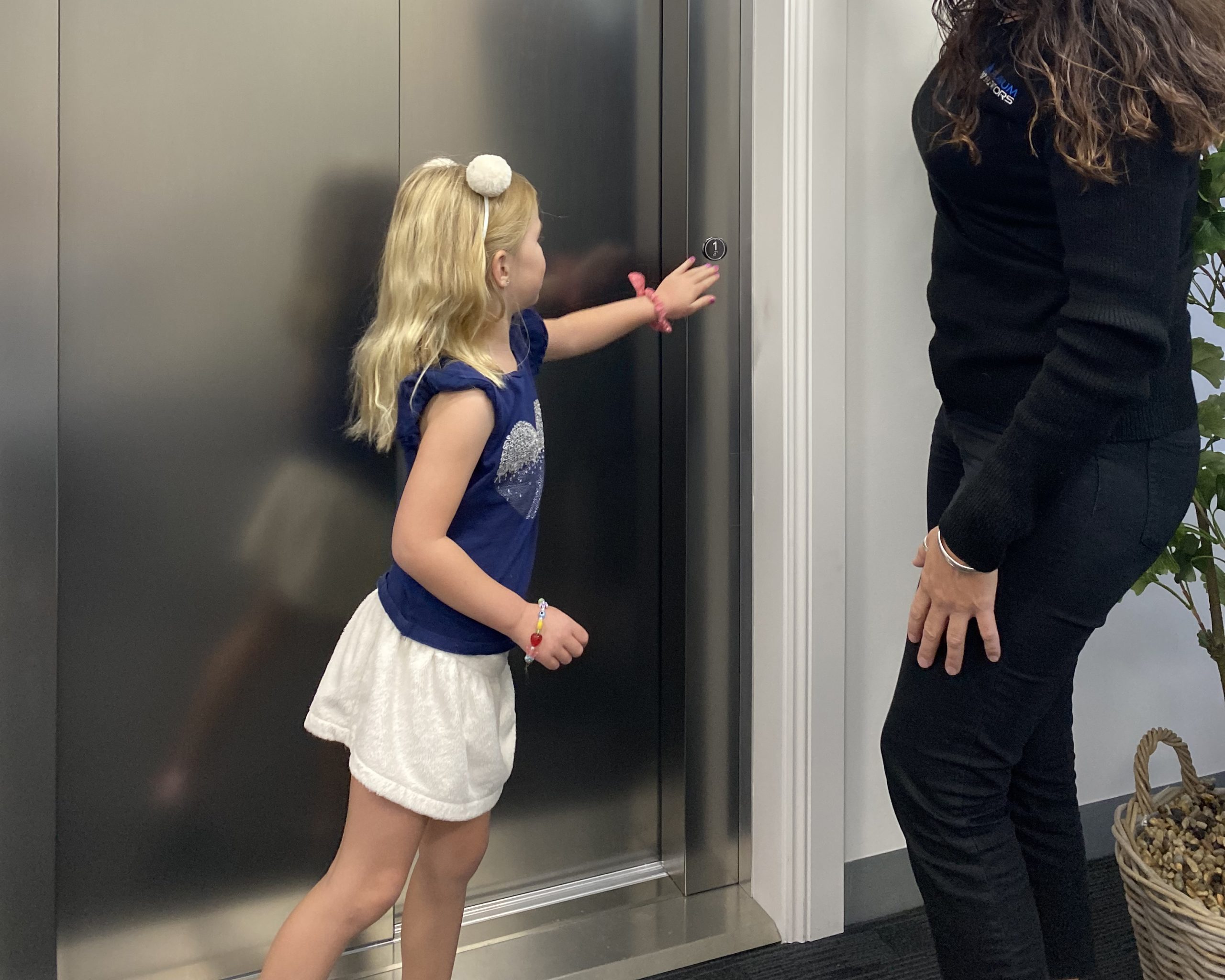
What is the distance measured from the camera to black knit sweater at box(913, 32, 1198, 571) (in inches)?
34.5

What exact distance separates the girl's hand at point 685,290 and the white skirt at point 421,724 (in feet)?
1.94

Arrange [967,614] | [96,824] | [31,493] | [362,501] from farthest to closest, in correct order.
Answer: [362,501] < [96,824] < [31,493] < [967,614]

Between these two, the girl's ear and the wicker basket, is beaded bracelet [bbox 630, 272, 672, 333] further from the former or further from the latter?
the wicker basket

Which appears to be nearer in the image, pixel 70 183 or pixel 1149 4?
pixel 1149 4

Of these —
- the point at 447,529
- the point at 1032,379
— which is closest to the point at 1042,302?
the point at 1032,379

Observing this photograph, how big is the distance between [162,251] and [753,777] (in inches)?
51.1

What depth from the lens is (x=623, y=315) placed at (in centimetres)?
147

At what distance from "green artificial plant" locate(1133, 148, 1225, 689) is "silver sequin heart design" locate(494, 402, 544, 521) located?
35.1 inches

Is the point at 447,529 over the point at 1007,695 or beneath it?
over

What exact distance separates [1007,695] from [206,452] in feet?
3.68

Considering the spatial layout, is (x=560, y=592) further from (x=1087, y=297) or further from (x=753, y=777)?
(x=1087, y=297)

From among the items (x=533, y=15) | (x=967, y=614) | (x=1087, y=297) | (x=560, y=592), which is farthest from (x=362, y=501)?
(x=1087, y=297)

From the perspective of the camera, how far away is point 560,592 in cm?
171

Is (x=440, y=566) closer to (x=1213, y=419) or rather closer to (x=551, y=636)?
(x=551, y=636)
